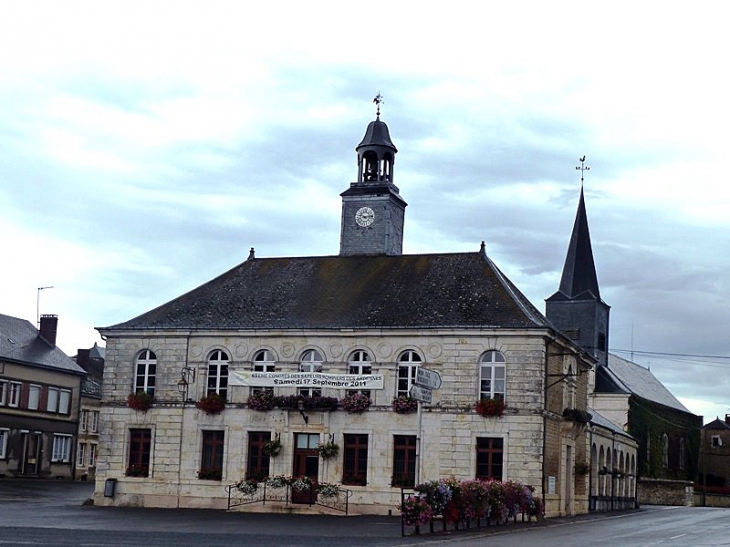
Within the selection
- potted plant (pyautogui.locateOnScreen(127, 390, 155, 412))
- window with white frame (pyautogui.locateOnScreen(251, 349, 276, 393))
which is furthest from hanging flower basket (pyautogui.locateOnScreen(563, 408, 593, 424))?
potted plant (pyautogui.locateOnScreen(127, 390, 155, 412))

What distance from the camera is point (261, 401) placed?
3944 centimetres

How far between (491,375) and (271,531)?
42.3 ft

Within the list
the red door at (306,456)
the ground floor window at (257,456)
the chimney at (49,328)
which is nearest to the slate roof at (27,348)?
the chimney at (49,328)

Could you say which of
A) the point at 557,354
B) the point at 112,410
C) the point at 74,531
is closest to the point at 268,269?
the point at 112,410

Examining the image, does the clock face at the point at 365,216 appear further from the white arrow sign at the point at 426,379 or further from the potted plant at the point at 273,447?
the white arrow sign at the point at 426,379

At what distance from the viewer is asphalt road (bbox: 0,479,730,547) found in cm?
2302

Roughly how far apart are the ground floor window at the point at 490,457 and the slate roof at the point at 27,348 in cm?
2966

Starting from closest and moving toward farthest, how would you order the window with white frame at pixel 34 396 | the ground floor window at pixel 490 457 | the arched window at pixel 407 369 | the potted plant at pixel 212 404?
the ground floor window at pixel 490 457 < the arched window at pixel 407 369 < the potted plant at pixel 212 404 < the window with white frame at pixel 34 396

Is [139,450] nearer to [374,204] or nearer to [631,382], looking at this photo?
[374,204]

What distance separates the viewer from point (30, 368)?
5947 cm

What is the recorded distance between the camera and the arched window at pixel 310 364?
39.8 metres

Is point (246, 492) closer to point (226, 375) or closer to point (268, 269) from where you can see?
point (226, 375)

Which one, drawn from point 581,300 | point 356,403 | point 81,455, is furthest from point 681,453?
point 356,403

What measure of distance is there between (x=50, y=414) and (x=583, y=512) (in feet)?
103
